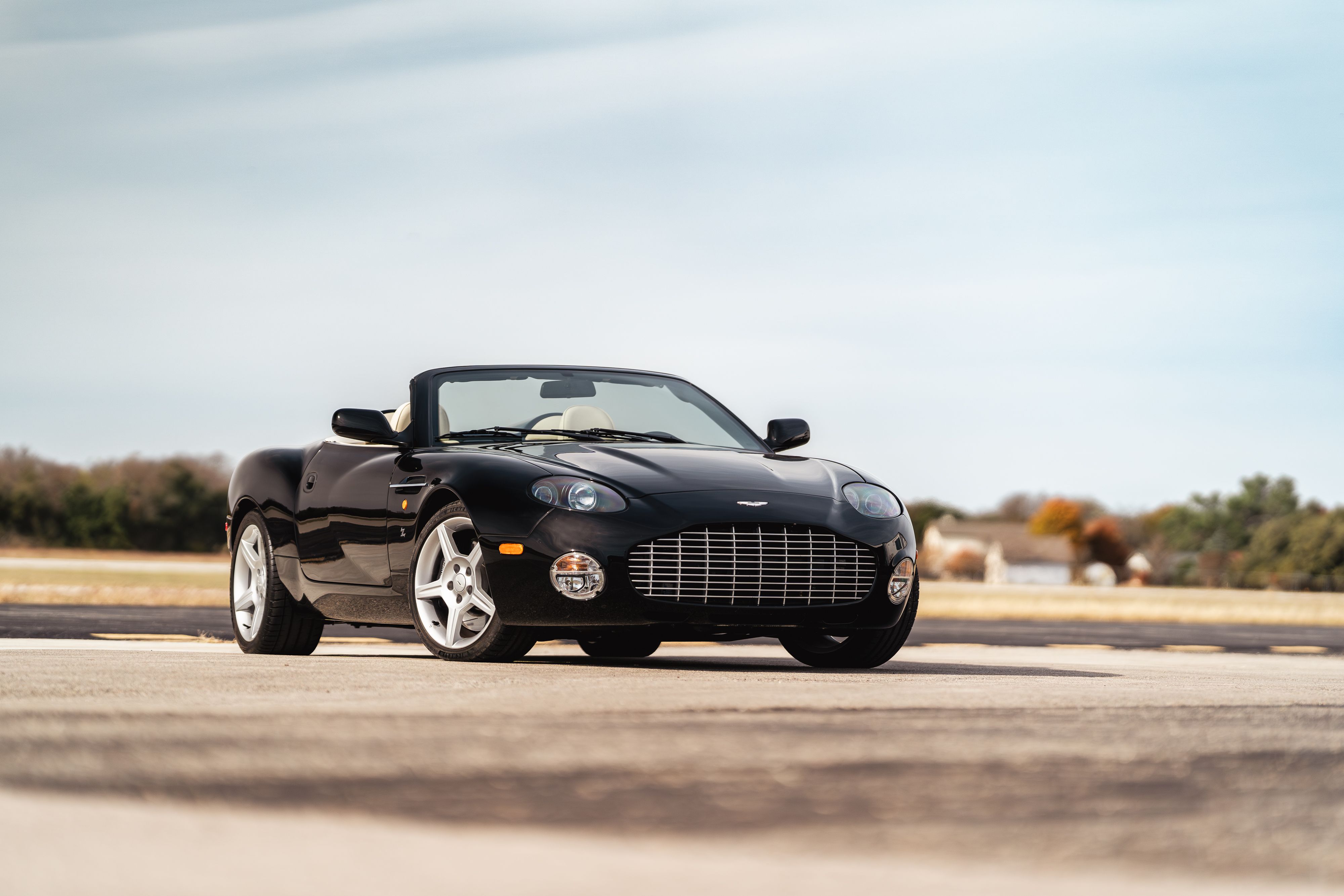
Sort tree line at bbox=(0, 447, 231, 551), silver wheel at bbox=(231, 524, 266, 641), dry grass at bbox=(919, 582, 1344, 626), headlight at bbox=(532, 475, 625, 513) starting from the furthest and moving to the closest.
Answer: tree line at bbox=(0, 447, 231, 551), dry grass at bbox=(919, 582, 1344, 626), silver wheel at bbox=(231, 524, 266, 641), headlight at bbox=(532, 475, 625, 513)

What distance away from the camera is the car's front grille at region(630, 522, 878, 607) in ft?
24.3

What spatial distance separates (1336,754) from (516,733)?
2.24 meters

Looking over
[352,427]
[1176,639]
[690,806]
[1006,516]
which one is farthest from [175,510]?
[1006,516]

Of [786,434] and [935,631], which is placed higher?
[786,434]

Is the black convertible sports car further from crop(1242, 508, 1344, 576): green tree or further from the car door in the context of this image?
crop(1242, 508, 1344, 576): green tree

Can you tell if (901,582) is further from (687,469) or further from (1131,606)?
(1131,606)

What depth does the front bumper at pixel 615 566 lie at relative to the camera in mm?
7344

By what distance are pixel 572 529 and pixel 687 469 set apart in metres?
A: 0.76

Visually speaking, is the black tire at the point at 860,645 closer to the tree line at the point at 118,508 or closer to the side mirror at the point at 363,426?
the side mirror at the point at 363,426

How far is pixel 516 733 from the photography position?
14.6 feet

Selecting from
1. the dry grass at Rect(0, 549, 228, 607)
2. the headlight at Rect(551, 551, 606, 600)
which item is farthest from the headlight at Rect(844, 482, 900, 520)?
the dry grass at Rect(0, 549, 228, 607)

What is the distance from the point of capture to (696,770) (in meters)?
3.85

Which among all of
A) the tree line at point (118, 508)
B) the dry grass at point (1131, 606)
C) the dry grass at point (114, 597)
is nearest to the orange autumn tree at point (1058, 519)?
the dry grass at point (1131, 606)

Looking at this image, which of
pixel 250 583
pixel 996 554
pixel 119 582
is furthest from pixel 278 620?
pixel 996 554
